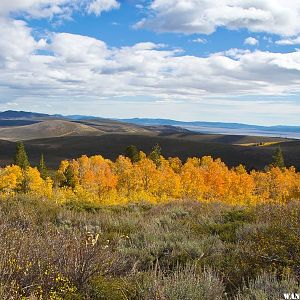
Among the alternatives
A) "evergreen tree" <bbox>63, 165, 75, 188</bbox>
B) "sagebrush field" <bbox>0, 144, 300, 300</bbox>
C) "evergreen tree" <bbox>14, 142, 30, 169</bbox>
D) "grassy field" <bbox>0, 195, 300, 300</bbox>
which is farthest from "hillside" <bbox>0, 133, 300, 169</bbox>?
"grassy field" <bbox>0, 195, 300, 300</bbox>

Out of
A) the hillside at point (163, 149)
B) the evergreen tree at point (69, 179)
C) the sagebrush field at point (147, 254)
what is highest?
the sagebrush field at point (147, 254)

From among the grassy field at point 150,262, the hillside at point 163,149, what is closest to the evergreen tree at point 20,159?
the hillside at point 163,149

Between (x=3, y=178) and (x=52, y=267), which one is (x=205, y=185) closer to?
(x=3, y=178)

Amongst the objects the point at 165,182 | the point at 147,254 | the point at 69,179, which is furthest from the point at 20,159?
the point at 147,254

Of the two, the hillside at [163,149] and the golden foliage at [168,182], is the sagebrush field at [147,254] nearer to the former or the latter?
the golden foliage at [168,182]

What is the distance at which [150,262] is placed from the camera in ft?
21.5

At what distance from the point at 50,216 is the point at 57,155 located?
16419 cm

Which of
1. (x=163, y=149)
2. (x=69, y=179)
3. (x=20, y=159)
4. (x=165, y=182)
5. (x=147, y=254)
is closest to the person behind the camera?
(x=147, y=254)

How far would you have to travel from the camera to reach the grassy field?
4.70 m

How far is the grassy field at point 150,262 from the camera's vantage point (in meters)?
4.70

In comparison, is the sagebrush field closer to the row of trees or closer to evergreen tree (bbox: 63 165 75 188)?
the row of trees

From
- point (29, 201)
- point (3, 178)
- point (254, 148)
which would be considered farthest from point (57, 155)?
point (29, 201)

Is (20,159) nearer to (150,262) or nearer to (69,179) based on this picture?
(69,179)

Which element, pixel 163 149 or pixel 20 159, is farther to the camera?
pixel 163 149
